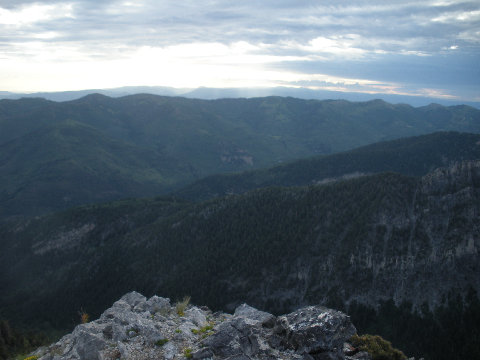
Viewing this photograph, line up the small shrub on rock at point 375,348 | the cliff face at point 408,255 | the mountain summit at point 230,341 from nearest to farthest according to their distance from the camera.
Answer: the mountain summit at point 230,341, the small shrub on rock at point 375,348, the cliff face at point 408,255

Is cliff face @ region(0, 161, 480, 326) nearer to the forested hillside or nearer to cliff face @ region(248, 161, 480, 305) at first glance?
cliff face @ region(248, 161, 480, 305)

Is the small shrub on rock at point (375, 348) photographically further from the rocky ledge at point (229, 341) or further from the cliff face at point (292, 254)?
the cliff face at point (292, 254)

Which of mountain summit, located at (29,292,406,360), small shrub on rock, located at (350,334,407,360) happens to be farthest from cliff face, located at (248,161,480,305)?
mountain summit, located at (29,292,406,360)

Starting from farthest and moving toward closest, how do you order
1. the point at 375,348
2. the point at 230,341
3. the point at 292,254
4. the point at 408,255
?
the point at 292,254, the point at 408,255, the point at 375,348, the point at 230,341

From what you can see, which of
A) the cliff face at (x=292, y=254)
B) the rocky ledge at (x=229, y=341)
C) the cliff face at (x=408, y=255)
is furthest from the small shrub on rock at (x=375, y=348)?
the cliff face at (x=292, y=254)

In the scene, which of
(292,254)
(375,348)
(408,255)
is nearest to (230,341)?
(375,348)

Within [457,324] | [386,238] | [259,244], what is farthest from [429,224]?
[259,244]

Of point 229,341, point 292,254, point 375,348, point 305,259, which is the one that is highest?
point 229,341

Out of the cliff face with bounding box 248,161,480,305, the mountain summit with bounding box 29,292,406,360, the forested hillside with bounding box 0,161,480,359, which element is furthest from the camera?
the forested hillside with bounding box 0,161,480,359

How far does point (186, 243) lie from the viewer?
16050 centimetres

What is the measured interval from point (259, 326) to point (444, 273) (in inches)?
3384

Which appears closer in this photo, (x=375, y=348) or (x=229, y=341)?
(x=229, y=341)

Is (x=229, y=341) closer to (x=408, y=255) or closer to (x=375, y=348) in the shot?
(x=375, y=348)

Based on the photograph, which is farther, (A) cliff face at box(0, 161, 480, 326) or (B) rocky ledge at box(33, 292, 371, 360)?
(A) cliff face at box(0, 161, 480, 326)
